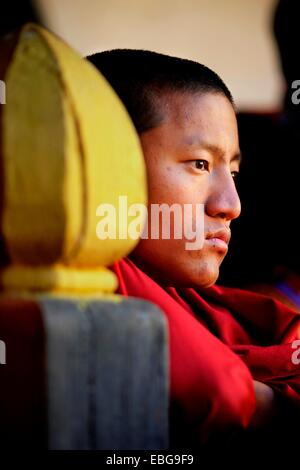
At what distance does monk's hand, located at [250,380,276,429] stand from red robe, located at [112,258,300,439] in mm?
49

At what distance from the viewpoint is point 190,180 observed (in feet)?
5.40

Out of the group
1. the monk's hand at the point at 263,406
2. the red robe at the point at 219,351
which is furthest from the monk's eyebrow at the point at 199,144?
the monk's hand at the point at 263,406

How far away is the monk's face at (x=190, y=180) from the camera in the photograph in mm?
1645

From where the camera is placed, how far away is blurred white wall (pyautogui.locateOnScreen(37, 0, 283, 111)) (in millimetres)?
4457

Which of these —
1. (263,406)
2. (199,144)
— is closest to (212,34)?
(199,144)

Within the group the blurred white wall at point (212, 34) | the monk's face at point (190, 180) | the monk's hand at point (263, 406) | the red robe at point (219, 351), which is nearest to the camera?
the red robe at point (219, 351)

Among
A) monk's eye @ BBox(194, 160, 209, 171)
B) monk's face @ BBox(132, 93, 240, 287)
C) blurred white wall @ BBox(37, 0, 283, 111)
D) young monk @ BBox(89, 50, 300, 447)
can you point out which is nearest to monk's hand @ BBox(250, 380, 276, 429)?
Answer: young monk @ BBox(89, 50, 300, 447)

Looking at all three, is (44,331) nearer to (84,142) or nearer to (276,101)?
(84,142)

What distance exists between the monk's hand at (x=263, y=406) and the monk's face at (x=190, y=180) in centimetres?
26

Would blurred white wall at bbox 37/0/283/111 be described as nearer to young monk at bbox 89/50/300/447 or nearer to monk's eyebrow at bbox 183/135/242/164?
young monk at bbox 89/50/300/447

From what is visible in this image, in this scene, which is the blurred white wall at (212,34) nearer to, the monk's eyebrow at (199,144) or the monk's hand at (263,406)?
the monk's eyebrow at (199,144)

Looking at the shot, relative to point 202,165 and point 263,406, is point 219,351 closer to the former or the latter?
point 263,406

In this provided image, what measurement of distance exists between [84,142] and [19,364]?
0.28 metres

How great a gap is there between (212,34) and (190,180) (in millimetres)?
3021
